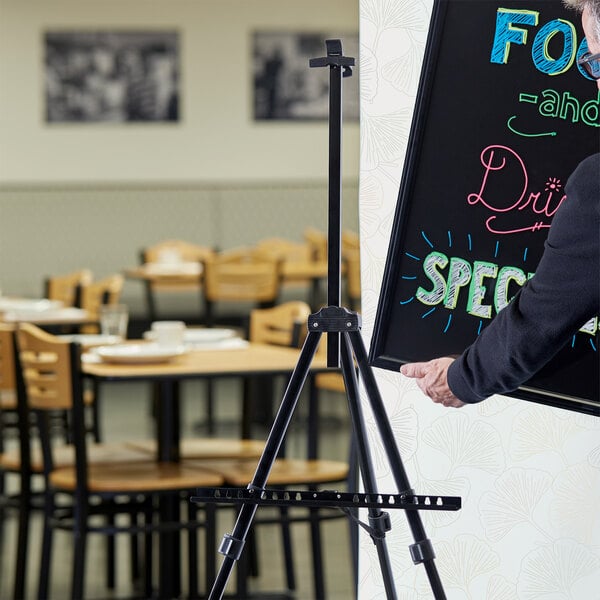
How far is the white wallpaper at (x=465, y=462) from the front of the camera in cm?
216

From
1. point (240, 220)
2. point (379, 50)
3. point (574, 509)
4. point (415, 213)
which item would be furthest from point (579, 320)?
point (240, 220)

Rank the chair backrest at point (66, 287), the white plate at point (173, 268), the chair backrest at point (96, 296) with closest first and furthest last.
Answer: the chair backrest at point (96, 296) < the chair backrest at point (66, 287) < the white plate at point (173, 268)

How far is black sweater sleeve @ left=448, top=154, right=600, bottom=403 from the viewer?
1597mm

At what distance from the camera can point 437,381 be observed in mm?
1964

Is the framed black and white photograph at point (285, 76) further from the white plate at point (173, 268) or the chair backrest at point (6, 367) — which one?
the chair backrest at point (6, 367)

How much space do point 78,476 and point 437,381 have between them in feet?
5.47

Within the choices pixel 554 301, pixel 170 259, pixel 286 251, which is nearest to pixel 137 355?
pixel 554 301

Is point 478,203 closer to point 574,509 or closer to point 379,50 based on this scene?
point 379,50

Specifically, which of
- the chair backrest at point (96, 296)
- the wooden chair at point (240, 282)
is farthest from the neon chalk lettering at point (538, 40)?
the wooden chair at point (240, 282)

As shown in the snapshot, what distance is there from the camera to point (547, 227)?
1947 millimetres

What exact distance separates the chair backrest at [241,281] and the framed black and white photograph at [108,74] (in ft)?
10.5

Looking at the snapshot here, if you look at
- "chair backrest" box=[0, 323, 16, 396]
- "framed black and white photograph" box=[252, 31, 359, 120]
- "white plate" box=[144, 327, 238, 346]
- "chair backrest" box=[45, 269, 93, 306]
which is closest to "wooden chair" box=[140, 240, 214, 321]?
"chair backrest" box=[45, 269, 93, 306]

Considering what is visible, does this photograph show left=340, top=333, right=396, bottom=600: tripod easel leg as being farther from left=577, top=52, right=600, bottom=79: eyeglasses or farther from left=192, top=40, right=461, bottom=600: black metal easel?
left=577, top=52, right=600, bottom=79: eyeglasses

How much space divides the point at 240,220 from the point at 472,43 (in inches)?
307
